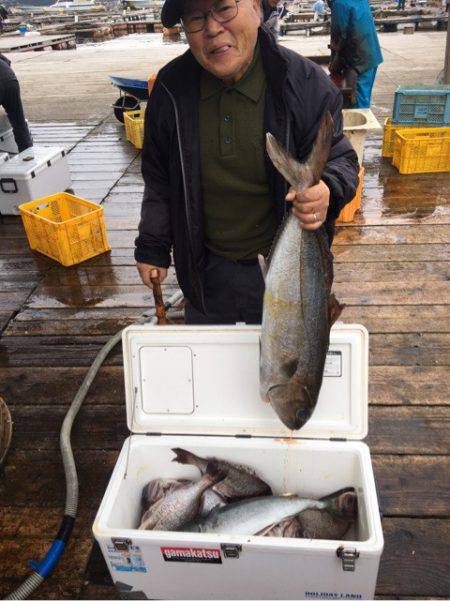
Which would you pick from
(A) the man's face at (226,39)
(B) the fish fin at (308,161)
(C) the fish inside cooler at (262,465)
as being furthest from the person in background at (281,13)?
(C) the fish inside cooler at (262,465)

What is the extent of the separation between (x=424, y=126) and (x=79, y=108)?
24.7 ft

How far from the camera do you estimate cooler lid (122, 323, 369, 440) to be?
5.98ft

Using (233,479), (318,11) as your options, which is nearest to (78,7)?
(318,11)

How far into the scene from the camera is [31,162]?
17.6ft

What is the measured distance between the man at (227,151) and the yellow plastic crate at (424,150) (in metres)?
4.44

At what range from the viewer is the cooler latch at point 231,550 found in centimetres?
145

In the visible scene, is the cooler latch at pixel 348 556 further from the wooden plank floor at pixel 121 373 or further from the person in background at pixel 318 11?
the person in background at pixel 318 11

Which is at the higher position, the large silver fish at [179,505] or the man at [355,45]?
the man at [355,45]

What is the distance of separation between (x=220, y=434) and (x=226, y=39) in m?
1.49

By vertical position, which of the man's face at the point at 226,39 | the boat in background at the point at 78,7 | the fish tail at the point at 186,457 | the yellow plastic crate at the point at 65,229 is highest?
the boat in background at the point at 78,7

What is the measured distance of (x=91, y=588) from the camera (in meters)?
1.99

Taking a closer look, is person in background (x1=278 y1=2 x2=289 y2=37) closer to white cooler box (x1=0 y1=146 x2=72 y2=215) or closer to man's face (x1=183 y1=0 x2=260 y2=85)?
white cooler box (x1=0 y1=146 x2=72 y2=215)

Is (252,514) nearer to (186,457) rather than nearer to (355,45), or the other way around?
(186,457)

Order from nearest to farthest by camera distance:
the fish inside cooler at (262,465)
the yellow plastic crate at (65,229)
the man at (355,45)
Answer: the fish inside cooler at (262,465) → the yellow plastic crate at (65,229) → the man at (355,45)
